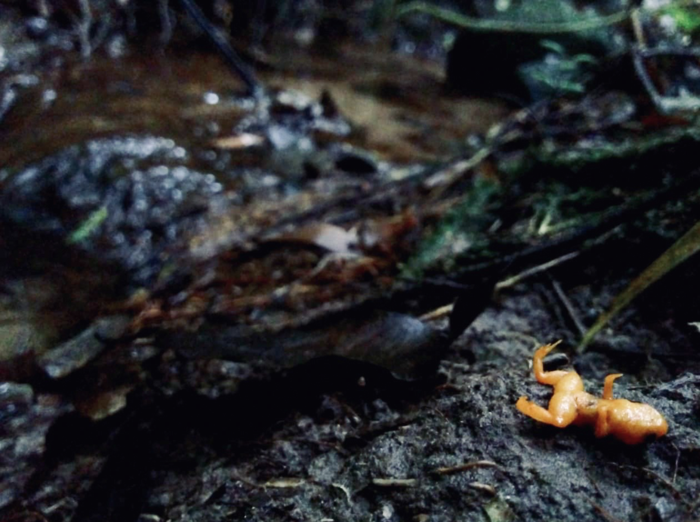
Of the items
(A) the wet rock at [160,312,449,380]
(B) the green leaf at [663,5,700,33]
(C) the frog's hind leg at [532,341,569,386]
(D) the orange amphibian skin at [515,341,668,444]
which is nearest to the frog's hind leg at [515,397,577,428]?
(D) the orange amphibian skin at [515,341,668,444]

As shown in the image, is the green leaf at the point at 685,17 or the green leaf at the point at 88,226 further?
the green leaf at the point at 685,17

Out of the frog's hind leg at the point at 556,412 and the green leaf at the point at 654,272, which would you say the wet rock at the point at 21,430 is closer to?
the frog's hind leg at the point at 556,412

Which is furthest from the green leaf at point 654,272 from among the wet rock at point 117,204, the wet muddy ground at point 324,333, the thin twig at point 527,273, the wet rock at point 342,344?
the wet rock at point 117,204

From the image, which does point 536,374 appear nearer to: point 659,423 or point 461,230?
point 659,423

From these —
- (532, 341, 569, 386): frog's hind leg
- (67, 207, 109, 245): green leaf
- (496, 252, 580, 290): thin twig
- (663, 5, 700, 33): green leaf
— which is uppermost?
(663, 5, 700, 33): green leaf

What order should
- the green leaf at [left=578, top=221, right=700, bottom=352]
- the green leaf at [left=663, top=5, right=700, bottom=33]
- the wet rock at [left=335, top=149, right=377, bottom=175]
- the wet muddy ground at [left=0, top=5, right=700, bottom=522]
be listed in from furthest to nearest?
the wet rock at [left=335, top=149, right=377, bottom=175]
the green leaf at [left=663, top=5, right=700, bottom=33]
the green leaf at [left=578, top=221, right=700, bottom=352]
the wet muddy ground at [left=0, top=5, right=700, bottom=522]

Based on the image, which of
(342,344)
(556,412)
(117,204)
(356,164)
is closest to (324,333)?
(342,344)

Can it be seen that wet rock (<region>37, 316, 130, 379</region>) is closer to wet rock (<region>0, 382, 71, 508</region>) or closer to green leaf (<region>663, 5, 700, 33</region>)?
wet rock (<region>0, 382, 71, 508</region>)
